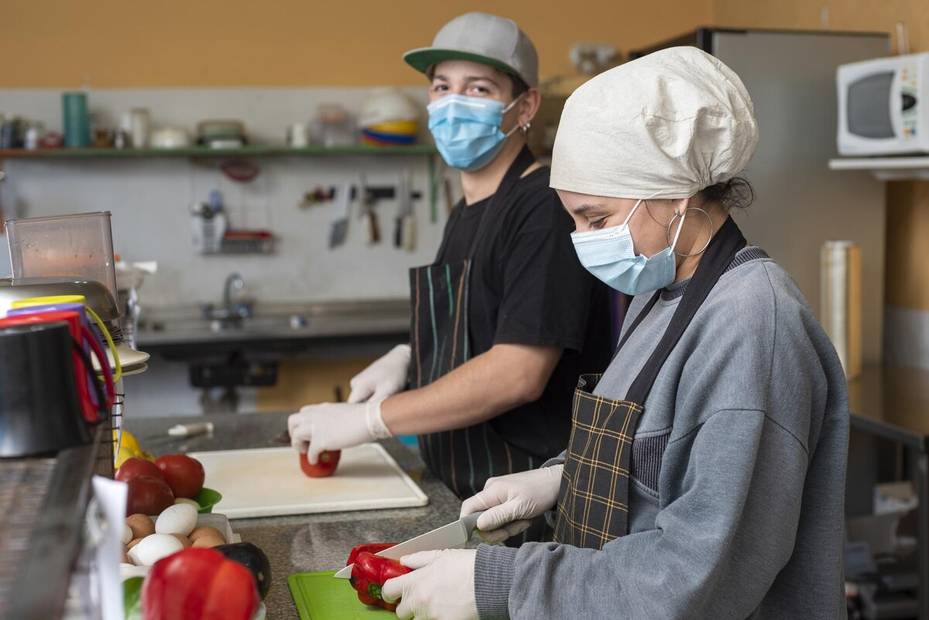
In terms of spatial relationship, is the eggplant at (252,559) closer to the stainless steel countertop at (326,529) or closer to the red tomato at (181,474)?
the stainless steel countertop at (326,529)

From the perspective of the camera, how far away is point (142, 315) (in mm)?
4754

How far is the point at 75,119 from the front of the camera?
15.0 feet

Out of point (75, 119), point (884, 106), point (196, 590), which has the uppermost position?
point (75, 119)

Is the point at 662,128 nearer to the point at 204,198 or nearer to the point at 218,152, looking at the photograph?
the point at 218,152

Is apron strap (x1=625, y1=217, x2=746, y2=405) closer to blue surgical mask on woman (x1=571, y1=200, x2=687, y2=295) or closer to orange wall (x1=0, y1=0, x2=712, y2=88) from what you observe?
blue surgical mask on woman (x1=571, y1=200, x2=687, y2=295)

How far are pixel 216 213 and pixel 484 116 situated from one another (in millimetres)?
3071

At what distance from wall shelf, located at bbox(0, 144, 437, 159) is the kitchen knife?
138 inches

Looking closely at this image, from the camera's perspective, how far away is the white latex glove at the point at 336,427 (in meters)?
1.87

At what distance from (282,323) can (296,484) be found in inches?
119

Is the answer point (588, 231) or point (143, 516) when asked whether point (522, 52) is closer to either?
point (588, 231)

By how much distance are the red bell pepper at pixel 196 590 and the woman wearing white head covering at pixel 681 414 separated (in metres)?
0.37

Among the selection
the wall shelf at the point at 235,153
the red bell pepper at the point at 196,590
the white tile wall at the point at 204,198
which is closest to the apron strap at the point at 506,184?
the red bell pepper at the point at 196,590

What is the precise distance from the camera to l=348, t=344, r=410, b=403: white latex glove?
2.23 metres

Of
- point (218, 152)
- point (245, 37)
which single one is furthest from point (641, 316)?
point (245, 37)
